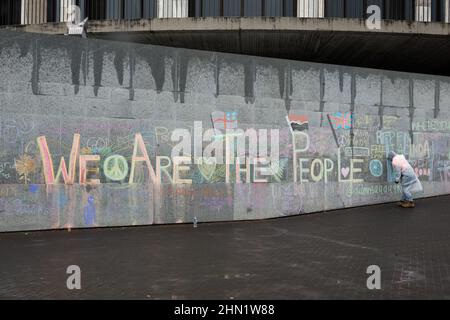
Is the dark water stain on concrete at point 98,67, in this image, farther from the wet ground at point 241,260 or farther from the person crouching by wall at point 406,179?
the person crouching by wall at point 406,179

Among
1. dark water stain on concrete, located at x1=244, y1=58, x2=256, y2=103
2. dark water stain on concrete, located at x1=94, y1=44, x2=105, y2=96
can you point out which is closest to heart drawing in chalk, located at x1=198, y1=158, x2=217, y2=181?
dark water stain on concrete, located at x1=244, y1=58, x2=256, y2=103

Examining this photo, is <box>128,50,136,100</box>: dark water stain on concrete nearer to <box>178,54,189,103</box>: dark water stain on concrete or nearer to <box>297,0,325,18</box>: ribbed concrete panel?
<box>178,54,189,103</box>: dark water stain on concrete

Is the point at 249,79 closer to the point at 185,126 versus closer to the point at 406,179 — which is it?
the point at 185,126

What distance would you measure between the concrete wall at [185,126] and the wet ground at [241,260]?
61cm

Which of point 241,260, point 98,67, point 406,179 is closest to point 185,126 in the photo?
point 98,67

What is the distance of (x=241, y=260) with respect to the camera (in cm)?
694

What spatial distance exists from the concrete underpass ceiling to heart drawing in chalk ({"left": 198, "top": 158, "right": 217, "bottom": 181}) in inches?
216

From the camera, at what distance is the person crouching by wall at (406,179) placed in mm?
11891

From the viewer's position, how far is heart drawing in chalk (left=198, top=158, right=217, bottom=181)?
35.2ft

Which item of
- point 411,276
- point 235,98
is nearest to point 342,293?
point 411,276

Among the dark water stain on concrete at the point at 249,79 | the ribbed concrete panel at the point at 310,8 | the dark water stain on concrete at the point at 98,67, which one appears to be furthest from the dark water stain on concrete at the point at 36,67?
the ribbed concrete panel at the point at 310,8

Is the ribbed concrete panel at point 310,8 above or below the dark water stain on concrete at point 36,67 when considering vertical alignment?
above

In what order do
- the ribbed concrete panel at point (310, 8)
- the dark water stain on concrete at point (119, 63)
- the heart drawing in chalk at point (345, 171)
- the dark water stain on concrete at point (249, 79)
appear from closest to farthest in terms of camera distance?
the dark water stain on concrete at point (119, 63)
the dark water stain on concrete at point (249, 79)
the heart drawing in chalk at point (345, 171)
the ribbed concrete panel at point (310, 8)

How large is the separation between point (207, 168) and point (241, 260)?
4076 millimetres
